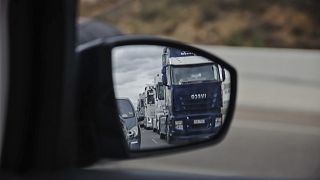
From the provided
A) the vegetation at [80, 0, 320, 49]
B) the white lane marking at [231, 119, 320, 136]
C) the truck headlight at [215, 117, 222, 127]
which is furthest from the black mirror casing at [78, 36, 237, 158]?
the vegetation at [80, 0, 320, 49]

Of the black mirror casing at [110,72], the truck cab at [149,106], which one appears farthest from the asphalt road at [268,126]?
the truck cab at [149,106]

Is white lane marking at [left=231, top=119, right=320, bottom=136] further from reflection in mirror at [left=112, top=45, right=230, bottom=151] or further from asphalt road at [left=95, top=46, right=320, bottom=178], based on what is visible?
reflection in mirror at [left=112, top=45, right=230, bottom=151]

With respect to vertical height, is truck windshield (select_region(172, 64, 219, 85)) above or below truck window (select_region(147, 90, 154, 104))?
above

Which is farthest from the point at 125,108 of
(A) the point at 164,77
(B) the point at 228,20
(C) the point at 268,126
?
(B) the point at 228,20

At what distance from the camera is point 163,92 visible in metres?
2.70

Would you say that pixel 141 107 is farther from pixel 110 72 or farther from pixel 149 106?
pixel 110 72

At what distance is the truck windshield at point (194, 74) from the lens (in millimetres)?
2713

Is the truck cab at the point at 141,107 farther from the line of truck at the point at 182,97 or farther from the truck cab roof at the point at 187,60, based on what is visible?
the truck cab roof at the point at 187,60

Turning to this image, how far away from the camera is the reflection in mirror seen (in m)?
2.70

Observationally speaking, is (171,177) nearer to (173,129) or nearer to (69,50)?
(173,129)

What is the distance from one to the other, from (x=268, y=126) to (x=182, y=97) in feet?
11.5

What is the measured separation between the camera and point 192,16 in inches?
379

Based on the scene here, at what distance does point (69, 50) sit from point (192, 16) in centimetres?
702

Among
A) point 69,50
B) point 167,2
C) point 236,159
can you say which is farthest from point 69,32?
point 167,2
